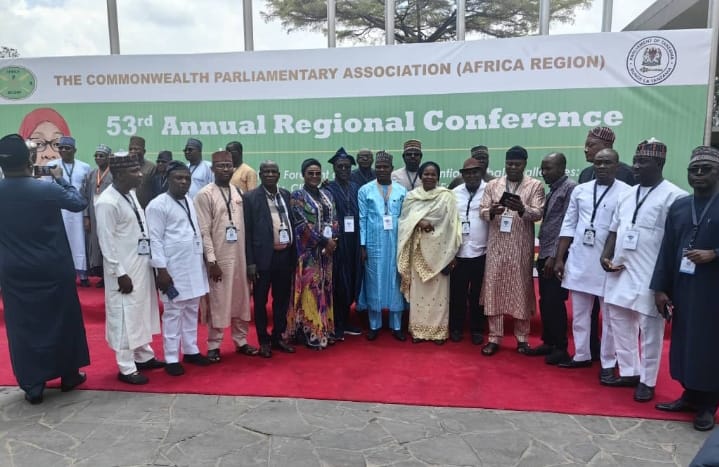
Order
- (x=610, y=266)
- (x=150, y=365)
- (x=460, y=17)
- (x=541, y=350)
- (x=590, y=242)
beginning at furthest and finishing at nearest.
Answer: (x=460, y=17) → (x=541, y=350) → (x=150, y=365) → (x=590, y=242) → (x=610, y=266)

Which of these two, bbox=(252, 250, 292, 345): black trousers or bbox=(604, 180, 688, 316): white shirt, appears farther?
bbox=(252, 250, 292, 345): black trousers

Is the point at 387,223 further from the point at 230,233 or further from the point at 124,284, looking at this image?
the point at 124,284

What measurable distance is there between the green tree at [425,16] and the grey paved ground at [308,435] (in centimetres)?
600

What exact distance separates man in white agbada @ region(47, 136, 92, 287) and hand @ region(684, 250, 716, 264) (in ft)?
20.4

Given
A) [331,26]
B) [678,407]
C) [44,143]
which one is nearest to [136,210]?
[678,407]

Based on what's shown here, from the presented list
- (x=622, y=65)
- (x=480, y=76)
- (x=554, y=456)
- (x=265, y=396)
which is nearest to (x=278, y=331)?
(x=265, y=396)

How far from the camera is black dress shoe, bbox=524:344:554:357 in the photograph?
14.8 ft

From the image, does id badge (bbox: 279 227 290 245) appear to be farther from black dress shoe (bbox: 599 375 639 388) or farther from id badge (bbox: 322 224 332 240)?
black dress shoe (bbox: 599 375 639 388)

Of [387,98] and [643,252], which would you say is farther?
[387,98]

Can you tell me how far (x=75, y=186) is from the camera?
6.21 meters

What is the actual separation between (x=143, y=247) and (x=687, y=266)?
367 cm

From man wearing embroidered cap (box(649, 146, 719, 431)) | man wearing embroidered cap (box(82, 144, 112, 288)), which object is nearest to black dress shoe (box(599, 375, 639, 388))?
man wearing embroidered cap (box(649, 146, 719, 431))

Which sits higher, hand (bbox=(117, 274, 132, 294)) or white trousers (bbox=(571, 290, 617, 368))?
hand (bbox=(117, 274, 132, 294))

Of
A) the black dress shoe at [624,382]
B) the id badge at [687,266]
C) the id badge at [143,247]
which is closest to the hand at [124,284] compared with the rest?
the id badge at [143,247]
